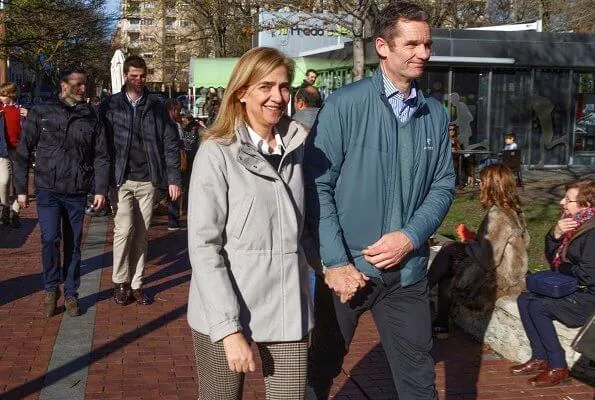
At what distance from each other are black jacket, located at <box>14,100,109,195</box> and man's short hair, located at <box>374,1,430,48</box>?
3896mm

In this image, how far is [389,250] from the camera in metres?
3.32

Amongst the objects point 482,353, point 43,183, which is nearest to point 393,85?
point 482,353

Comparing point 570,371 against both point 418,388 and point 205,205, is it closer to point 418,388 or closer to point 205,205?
point 418,388

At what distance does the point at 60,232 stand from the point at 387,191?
13.6 ft

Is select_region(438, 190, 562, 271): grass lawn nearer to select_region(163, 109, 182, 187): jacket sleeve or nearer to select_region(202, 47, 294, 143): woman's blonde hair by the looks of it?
select_region(163, 109, 182, 187): jacket sleeve

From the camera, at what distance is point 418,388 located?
345 centimetres

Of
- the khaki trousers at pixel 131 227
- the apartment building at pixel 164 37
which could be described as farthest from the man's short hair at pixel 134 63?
the apartment building at pixel 164 37

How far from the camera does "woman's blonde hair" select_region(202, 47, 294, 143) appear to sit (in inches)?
123

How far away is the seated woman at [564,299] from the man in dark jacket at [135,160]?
3.06m

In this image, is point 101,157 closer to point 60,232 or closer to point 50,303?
point 60,232

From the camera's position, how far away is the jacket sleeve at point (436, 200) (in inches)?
134

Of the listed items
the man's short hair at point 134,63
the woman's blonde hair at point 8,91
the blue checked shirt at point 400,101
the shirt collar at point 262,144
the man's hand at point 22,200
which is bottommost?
the man's hand at point 22,200

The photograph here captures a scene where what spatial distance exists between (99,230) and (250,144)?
9015 millimetres

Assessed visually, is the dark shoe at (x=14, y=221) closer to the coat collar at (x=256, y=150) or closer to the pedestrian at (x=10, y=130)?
the pedestrian at (x=10, y=130)
